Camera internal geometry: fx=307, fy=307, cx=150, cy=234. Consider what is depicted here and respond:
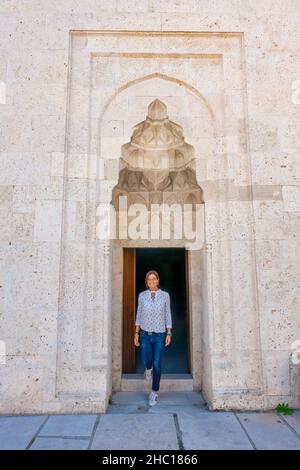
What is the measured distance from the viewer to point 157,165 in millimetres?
4551

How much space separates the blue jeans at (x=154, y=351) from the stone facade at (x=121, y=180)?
0.47 m

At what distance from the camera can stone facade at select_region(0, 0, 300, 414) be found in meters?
3.58

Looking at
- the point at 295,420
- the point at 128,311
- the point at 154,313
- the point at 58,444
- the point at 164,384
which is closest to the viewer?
the point at 58,444

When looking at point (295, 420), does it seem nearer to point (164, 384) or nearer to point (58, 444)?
point (164, 384)

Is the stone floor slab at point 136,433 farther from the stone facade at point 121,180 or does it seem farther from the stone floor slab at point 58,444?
the stone facade at point 121,180

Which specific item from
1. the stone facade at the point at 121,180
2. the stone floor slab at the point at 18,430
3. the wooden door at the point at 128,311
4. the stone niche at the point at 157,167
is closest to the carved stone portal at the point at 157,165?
the stone niche at the point at 157,167

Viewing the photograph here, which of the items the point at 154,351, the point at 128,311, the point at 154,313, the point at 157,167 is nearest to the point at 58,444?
the point at 154,351

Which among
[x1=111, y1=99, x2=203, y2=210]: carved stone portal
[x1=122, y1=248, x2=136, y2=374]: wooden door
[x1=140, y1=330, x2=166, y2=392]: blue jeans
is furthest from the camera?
[x1=122, y1=248, x2=136, y2=374]: wooden door

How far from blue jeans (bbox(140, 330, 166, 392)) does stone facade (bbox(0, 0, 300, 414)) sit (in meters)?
0.47

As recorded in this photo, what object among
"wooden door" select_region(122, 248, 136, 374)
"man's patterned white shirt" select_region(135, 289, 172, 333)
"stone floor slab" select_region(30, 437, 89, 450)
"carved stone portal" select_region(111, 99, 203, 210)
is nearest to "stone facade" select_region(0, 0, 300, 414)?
"carved stone portal" select_region(111, 99, 203, 210)

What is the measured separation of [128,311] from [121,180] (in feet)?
6.43

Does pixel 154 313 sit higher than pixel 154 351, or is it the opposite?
pixel 154 313

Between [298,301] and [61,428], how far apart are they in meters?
2.96

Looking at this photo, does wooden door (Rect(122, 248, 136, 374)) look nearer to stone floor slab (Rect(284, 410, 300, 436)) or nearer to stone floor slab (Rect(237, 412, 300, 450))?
stone floor slab (Rect(237, 412, 300, 450))
